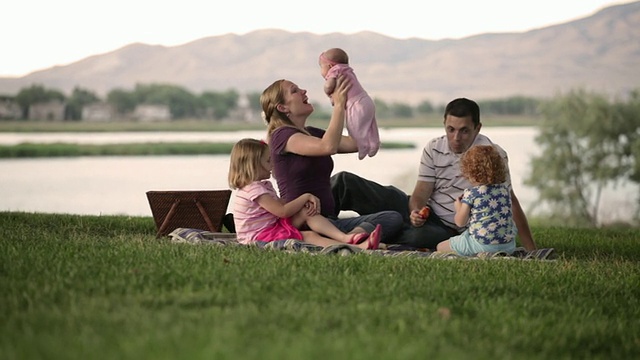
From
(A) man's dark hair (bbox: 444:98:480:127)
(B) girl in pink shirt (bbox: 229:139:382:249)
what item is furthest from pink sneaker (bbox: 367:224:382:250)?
(A) man's dark hair (bbox: 444:98:480:127)

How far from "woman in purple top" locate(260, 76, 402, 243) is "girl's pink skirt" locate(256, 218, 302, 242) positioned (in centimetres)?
22

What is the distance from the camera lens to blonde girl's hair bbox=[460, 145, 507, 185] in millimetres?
8125

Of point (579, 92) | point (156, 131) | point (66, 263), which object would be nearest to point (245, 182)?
point (66, 263)

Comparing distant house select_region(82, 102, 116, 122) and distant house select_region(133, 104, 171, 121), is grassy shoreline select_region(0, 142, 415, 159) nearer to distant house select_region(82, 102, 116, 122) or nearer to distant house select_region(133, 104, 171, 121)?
distant house select_region(82, 102, 116, 122)

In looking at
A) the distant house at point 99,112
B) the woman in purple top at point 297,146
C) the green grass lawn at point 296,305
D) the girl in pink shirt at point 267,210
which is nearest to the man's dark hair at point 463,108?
the woman in purple top at point 297,146

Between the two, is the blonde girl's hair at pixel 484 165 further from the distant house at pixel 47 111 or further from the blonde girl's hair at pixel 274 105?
the distant house at pixel 47 111

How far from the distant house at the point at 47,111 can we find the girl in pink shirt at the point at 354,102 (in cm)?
3231

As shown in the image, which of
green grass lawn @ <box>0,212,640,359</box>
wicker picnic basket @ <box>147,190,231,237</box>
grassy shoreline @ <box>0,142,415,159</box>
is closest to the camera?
green grass lawn @ <box>0,212,640,359</box>

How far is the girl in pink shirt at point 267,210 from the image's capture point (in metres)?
8.34

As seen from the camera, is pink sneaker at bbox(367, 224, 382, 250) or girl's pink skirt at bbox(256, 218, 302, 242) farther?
girl's pink skirt at bbox(256, 218, 302, 242)

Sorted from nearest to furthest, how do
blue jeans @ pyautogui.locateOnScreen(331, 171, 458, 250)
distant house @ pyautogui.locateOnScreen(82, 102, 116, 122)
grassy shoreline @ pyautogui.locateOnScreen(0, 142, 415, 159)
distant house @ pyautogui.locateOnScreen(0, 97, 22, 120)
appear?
blue jeans @ pyautogui.locateOnScreen(331, 171, 458, 250) < grassy shoreline @ pyautogui.locateOnScreen(0, 142, 415, 159) < distant house @ pyautogui.locateOnScreen(0, 97, 22, 120) < distant house @ pyautogui.locateOnScreen(82, 102, 116, 122)

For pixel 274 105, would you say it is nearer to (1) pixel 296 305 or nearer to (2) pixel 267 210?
(2) pixel 267 210

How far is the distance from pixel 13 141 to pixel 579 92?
65.7 feet

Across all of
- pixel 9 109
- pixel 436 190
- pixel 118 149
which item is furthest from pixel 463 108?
pixel 9 109
